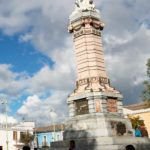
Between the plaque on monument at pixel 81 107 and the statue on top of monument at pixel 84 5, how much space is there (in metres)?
8.26

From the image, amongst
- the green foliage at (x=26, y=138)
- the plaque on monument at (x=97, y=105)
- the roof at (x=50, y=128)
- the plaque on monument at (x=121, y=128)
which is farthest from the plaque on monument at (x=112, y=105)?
the roof at (x=50, y=128)

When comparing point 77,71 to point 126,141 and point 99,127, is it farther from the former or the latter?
point 126,141

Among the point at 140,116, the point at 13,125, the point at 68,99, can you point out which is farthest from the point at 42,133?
the point at 68,99

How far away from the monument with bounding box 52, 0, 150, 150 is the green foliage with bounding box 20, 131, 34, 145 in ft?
134

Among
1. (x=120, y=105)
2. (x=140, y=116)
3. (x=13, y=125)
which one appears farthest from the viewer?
(x=13, y=125)

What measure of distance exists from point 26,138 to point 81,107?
42132 mm

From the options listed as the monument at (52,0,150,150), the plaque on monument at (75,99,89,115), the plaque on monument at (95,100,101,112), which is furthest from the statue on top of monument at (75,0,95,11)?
the plaque on monument at (95,100,101,112)

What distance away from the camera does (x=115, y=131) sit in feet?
87.9

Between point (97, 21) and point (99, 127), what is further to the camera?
point (97, 21)

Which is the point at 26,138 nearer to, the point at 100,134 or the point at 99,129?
the point at 99,129

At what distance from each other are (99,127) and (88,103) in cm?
240

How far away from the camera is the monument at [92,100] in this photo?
25.9 metres

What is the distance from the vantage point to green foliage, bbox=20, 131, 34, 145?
222 ft

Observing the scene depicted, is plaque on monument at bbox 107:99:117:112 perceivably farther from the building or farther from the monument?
the building
